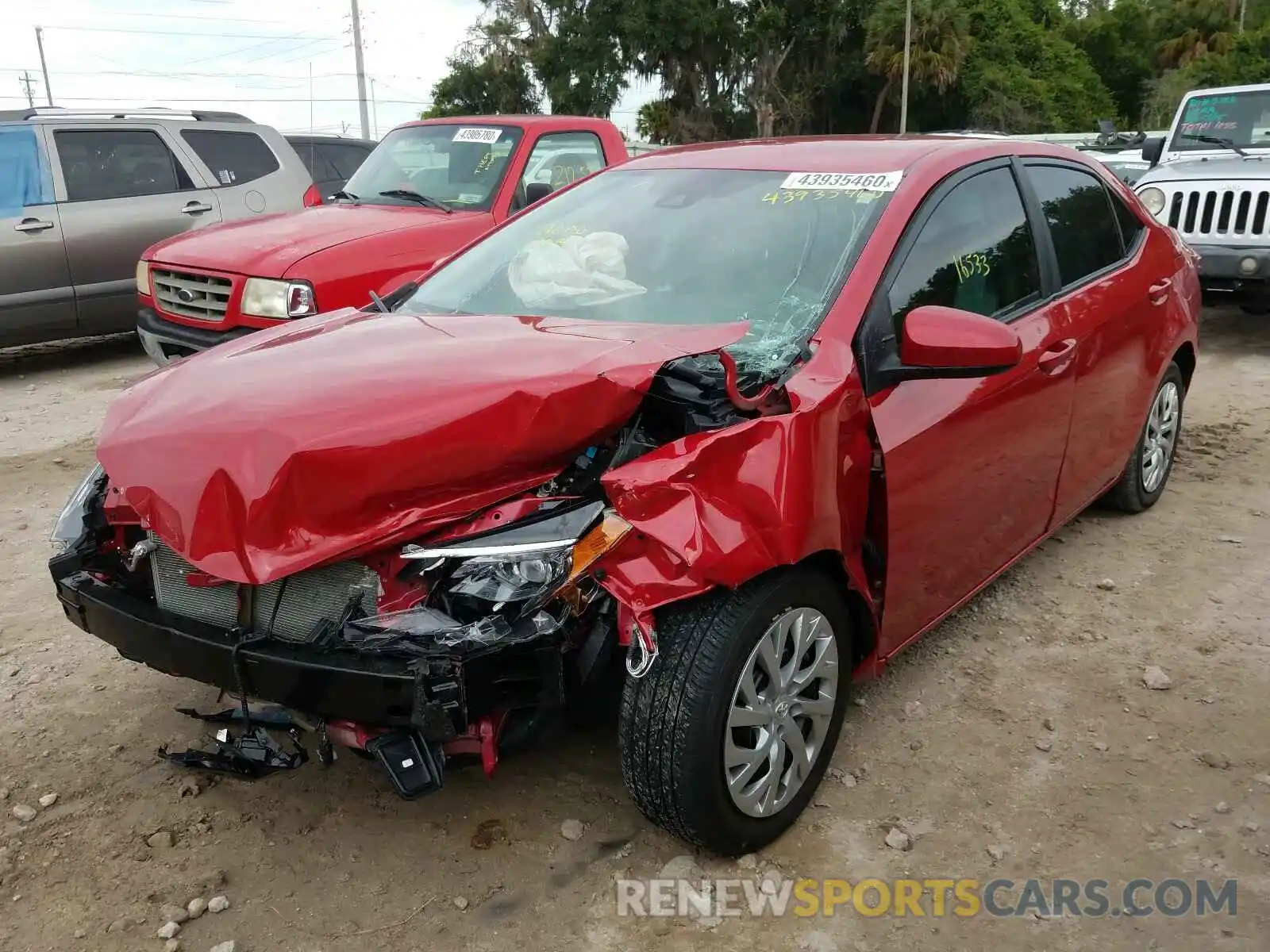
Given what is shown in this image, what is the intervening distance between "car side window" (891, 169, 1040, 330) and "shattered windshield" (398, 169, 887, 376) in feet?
0.62

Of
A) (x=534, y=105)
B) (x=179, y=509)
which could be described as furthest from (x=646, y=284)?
(x=534, y=105)

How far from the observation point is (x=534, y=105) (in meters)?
39.7

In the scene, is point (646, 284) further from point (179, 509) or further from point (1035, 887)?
point (1035, 887)

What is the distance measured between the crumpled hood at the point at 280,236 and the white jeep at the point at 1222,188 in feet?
19.1

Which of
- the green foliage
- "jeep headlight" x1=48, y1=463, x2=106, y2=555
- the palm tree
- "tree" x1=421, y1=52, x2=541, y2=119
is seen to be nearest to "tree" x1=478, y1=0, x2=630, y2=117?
the green foliage

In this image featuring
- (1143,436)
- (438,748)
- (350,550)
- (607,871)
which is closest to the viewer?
(350,550)

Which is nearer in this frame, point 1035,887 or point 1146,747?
point 1035,887

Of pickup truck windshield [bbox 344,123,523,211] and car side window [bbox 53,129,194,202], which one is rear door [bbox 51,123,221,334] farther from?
pickup truck windshield [bbox 344,123,523,211]

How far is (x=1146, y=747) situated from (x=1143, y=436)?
6.21ft

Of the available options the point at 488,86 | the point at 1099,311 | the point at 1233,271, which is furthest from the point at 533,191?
the point at 488,86

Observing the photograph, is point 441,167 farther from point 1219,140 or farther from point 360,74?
point 360,74

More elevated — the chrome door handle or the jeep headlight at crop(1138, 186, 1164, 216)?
the jeep headlight at crop(1138, 186, 1164, 216)

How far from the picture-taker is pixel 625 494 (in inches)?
86.0

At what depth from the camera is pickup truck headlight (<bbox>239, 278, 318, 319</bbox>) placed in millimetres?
5539
